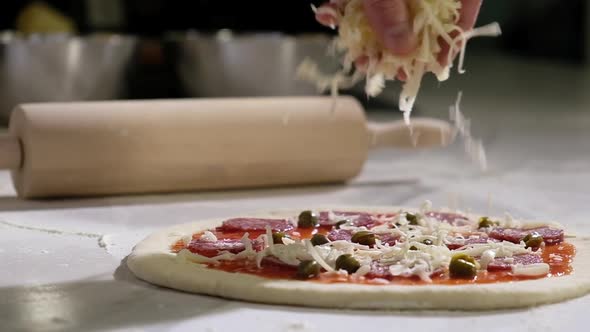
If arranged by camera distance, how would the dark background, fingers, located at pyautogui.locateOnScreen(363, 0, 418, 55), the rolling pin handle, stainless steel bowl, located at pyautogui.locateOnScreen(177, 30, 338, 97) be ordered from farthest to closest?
the dark background → stainless steel bowl, located at pyautogui.locateOnScreen(177, 30, 338, 97) → the rolling pin handle → fingers, located at pyautogui.locateOnScreen(363, 0, 418, 55)

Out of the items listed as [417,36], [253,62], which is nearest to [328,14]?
[417,36]

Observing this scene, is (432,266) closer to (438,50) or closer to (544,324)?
(544,324)

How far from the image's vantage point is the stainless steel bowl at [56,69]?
9.27ft

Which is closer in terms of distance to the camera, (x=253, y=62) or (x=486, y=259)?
(x=486, y=259)

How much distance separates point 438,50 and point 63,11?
2.78 metres

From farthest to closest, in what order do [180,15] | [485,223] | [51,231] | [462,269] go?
[180,15], [51,231], [485,223], [462,269]

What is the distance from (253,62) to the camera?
3.00 meters

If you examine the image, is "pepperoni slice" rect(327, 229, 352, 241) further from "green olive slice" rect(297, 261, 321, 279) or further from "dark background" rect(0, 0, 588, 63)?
"dark background" rect(0, 0, 588, 63)

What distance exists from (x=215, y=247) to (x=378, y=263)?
25 centimetres

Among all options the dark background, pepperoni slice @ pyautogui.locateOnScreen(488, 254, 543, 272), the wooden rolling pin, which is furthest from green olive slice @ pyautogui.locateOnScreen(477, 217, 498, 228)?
the dark background

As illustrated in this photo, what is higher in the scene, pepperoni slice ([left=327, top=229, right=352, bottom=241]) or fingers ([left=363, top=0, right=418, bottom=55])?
fingers ([left=363, top=0, right=418, bottom=55])

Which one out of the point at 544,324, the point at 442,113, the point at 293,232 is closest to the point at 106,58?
the point at 442,113

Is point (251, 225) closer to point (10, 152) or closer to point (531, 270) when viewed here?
point (531, 270)

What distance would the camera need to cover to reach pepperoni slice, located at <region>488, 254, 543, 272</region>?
134cm
